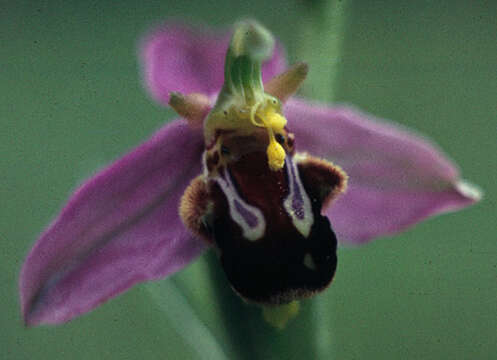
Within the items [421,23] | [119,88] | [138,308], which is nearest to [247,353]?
[138,308]

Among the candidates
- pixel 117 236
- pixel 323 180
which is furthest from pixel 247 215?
pixel 117 236

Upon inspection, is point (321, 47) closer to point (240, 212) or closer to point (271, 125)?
point (271, 125)

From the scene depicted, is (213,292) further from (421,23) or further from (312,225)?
(421,23)

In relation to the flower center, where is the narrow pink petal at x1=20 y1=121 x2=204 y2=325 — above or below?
below

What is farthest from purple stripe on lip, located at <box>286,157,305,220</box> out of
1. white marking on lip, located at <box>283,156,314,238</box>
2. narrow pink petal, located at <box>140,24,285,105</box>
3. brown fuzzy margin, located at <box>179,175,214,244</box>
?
narrow pink petal, located at <box>140,24,285,105</box>

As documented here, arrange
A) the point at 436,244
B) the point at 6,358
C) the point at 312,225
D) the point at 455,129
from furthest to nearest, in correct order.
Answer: the point at 455,129
the point at 436,244
the point at 6,358
the point at 312,225

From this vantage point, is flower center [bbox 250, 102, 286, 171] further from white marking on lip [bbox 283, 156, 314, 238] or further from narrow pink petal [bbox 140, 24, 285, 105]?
narrow pink petal [bbox 140, 24, 285, 105]
